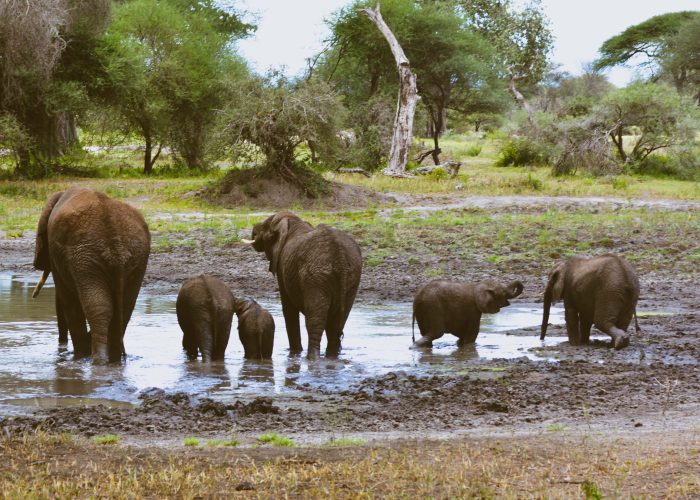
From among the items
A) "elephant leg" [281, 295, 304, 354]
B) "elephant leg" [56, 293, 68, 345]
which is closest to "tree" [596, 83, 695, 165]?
"elephant leg" [281, 295, 304, 354]

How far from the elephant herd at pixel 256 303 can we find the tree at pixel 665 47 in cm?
4448

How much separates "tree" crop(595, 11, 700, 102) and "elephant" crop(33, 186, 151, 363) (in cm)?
4736

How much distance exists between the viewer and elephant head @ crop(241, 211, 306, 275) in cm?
1094

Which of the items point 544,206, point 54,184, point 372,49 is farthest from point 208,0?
point 544,206

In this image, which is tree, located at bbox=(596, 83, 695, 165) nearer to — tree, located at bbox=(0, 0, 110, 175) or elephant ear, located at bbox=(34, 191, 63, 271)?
tree, located at bbox=(0, 0, 110, 175)

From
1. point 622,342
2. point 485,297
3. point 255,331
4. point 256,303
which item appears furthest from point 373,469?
point 485,297

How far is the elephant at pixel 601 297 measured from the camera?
35.6ft

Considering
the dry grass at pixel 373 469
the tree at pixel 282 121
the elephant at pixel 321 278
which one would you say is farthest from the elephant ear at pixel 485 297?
the tree at pixel 282 121

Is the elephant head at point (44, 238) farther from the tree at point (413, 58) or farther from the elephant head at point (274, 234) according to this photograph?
the tree at point (413, 58)

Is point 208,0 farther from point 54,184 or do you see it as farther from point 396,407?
point 396,407

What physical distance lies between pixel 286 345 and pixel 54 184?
70.7 feet

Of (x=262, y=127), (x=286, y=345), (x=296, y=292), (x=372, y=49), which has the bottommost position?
(x=286, y=345)

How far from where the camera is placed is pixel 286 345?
1162 centimetres

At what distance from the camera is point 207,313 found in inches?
397
